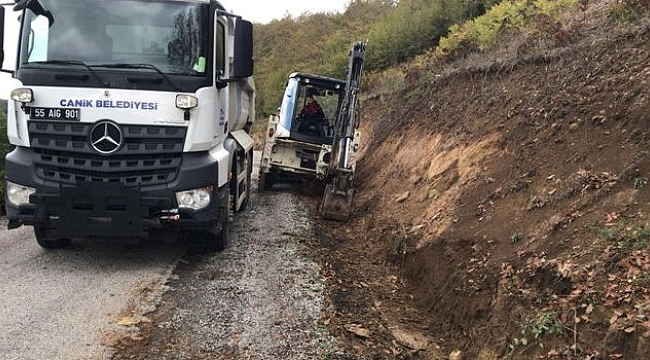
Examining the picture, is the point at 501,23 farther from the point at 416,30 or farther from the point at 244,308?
the point at 244,308

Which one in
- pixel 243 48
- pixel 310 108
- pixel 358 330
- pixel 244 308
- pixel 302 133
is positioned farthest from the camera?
pixel 310 108

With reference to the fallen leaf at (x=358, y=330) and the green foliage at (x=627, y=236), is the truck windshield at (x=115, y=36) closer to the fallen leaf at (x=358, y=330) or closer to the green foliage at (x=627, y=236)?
the fallen leaf at (x=358, y=330)

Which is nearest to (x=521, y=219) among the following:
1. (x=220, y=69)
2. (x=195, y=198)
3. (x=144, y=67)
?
(x=195, y=198)

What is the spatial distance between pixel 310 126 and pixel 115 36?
6.91 m

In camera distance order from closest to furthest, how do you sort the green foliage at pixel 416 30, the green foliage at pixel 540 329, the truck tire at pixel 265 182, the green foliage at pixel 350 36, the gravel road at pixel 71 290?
1. the green foliage at pixel 540 329
2. the gravel road at pixel 71 290
3. the truck tire at pixel 265 182
4. the green foliage at pixel 416 30
5. the green foliage at pixel 350 36

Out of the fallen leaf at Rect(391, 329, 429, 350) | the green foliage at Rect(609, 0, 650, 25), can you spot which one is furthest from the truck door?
the green foliage at Rect(609, 0, 650, 25)

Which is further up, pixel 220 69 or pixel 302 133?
pixel 220 69

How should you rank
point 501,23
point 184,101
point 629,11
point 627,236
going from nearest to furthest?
point 627,236
point 184,101
point 629,11
point 501,23

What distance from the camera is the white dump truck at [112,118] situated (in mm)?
5945

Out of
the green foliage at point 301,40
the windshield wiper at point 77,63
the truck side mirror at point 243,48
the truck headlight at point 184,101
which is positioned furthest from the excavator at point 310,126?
the green foliage at point 301,40

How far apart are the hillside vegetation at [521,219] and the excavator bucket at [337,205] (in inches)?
10.3

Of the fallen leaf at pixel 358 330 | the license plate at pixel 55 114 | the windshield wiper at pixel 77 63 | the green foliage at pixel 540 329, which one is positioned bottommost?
the fallen leaf at pixel 358 330

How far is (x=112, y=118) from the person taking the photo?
595 centimetres

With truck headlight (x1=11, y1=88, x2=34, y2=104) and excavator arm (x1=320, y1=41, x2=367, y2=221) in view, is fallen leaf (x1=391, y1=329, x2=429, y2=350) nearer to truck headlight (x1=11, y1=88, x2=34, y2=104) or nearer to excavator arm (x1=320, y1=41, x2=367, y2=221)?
truck headlight (x1=11, y1=88, x2=34, y2=104)
